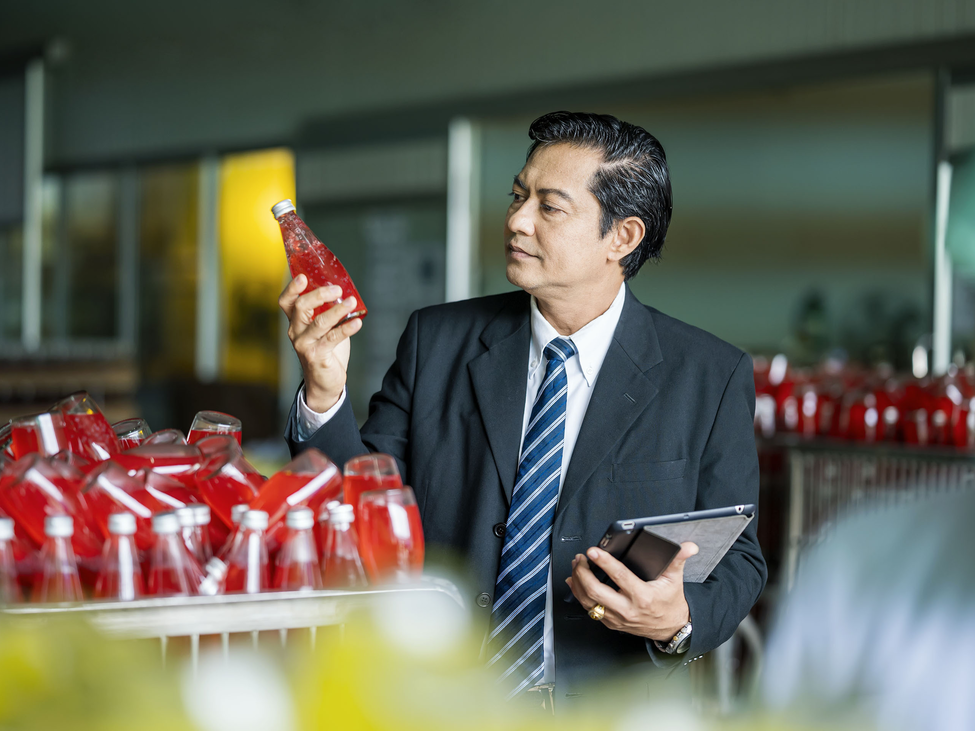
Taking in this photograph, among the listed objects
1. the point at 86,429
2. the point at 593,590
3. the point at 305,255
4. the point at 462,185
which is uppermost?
the point at 462,185

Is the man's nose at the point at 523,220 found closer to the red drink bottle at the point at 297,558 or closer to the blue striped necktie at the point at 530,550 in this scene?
the blue striped necktie at the point at 530,550

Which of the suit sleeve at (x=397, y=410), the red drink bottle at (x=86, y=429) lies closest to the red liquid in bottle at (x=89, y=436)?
the red drink bottle at (x=86, y=429)

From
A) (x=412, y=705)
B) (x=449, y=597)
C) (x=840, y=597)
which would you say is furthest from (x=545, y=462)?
(x=412, y=705)

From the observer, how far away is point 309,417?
1.66 meters

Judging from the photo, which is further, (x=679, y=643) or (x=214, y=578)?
(x=679, y=643)

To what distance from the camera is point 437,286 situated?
7906 millimetres

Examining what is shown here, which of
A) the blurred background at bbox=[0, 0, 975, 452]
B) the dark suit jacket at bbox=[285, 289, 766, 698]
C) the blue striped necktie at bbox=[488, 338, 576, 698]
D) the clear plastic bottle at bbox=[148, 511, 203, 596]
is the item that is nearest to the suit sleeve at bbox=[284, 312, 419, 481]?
the dark suit jacket at bbox=[285, 289, 766, 698]

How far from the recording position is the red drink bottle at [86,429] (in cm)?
135

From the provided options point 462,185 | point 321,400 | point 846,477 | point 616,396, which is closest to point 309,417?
point 321,400

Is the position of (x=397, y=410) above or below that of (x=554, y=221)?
below

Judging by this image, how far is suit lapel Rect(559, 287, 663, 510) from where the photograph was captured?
1.82 m

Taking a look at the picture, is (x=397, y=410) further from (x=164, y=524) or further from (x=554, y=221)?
(x=164, y=524)

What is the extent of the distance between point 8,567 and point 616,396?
1095mm

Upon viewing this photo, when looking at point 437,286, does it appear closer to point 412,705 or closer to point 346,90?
point 346,90
